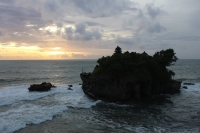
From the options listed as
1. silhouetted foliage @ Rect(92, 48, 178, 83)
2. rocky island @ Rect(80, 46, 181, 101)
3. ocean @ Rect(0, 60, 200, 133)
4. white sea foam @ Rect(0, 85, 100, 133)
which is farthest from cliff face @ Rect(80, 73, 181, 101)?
white sea foam @ Rect(0, 85, 100, 133)

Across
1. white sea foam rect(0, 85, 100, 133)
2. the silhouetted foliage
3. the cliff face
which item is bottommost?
white sea foam rect(0, 85, 100, 133)

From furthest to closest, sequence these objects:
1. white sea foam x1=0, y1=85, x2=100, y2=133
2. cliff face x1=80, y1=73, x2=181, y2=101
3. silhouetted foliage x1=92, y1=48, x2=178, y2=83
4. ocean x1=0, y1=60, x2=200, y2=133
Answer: silhouetted foliage x1=92, y1=48, x2=178, y2=83 < cliff face x1=80, y1=73, x2=181, y2=101 < white sea foam x1=0, y1=85, x2=100, y2=133 < ocean x1=0, y1=60, x2=200, y2=133

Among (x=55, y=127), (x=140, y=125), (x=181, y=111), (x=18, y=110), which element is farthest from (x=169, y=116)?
(x=18, y=110)

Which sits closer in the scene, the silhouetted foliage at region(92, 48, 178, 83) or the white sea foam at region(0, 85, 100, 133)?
the white sea foam at region(0, 85, 100, 133)

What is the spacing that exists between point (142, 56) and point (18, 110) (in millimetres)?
22963

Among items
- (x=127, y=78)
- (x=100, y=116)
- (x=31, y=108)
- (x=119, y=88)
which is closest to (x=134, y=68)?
(x=127, y=78)

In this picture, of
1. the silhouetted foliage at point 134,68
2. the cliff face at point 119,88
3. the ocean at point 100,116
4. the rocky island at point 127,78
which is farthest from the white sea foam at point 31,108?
the silhouetted foliage at point 134,68

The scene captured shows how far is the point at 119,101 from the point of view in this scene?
106 ft

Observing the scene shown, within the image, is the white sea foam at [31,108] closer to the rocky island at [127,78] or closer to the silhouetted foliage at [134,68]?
the rocky island at [127,78]

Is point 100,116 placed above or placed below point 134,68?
below

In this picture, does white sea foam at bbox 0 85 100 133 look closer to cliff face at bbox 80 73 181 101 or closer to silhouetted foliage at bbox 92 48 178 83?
cliff face at bbox 80 73 181 101

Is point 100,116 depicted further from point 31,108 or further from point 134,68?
point 134,68

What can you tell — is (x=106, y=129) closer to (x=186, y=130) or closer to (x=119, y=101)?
(x=186, y=130)

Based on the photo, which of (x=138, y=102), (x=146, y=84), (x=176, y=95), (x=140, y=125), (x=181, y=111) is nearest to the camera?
(x=140, y=125)
